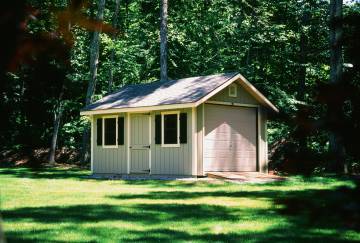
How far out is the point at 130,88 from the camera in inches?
907

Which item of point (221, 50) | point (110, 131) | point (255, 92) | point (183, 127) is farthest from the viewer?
point (221, 50)

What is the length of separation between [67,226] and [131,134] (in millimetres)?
13032

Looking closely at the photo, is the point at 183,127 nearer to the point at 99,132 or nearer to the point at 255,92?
the point at 255,92

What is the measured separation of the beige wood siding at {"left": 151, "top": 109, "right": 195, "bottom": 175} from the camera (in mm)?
18109

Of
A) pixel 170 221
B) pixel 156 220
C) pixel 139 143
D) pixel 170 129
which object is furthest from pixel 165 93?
pixel 170 221

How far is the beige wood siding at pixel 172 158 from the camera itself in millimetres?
18109

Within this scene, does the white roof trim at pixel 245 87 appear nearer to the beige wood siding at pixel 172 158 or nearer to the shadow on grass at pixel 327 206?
the beige wood siding at pixel 172 158

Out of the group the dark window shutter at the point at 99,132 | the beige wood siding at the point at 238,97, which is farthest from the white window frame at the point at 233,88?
the dark window shutter at the point at 99,132

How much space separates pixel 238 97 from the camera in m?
19.8

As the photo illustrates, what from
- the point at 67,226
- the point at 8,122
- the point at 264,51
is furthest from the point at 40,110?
the point at 264,51

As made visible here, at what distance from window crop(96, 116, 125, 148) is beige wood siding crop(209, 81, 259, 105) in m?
3.87

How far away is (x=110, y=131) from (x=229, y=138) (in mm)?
4697

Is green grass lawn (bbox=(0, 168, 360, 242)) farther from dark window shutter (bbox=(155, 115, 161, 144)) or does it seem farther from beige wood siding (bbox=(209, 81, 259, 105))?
beige wood siding (bbox=(209, 81, 259, 105))

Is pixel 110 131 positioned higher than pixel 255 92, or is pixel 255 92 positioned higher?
pixel 255 92
